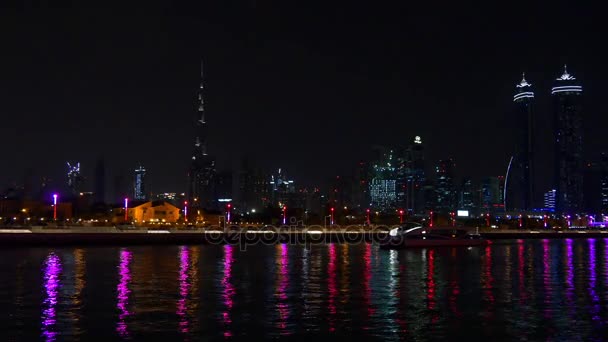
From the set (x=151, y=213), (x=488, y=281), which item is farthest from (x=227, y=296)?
(x=151, y=213)

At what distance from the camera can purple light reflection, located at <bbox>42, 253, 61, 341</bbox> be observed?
22.2 m

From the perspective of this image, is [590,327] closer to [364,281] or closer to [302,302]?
[302,302]

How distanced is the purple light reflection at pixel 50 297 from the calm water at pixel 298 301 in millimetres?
46

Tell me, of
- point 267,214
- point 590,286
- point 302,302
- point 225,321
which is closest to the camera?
point 225,321

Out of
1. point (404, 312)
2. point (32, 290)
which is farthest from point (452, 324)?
point (32, 290)

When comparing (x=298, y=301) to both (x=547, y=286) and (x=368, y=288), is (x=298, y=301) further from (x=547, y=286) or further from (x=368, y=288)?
(x=547, y=286)

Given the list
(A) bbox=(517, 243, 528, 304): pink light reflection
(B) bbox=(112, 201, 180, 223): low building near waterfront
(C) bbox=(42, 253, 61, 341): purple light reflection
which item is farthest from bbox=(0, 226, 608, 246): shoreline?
(A) bbox=(517, 243, 528, 304): pink light reflection

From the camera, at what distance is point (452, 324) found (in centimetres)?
2395

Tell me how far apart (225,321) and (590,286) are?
20.0 m

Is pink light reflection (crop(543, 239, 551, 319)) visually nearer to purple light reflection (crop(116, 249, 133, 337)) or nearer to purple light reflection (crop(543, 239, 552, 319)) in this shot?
purple light reflection (crop(543, 239, 552, 319))

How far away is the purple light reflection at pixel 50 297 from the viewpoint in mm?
22222

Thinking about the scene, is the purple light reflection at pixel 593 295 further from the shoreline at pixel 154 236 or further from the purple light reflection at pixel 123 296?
the shoreline at pixel 154 236

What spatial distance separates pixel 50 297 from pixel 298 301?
986cm

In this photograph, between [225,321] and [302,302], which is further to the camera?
[302,302]
